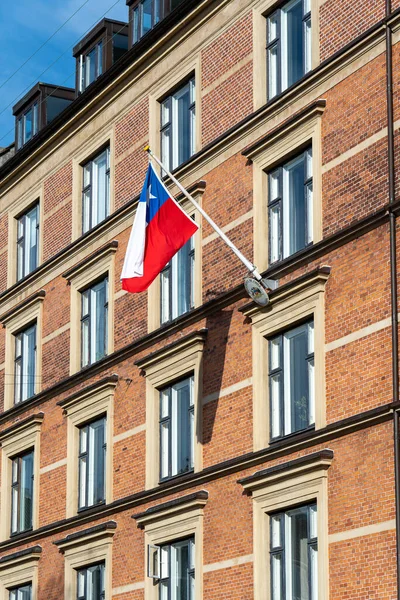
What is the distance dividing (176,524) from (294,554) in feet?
12.5

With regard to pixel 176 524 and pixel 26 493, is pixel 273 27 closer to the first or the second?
pixel 176 524

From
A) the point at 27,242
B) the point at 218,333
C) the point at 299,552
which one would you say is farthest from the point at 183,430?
the point at 27,242

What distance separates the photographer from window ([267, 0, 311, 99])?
27.0 metres

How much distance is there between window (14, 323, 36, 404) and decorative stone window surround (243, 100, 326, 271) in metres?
9.86

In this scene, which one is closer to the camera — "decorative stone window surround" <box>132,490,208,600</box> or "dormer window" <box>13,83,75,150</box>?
"decorative stone window surround" <box>132,490,208,600</box>

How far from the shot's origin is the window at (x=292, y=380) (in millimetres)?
25078

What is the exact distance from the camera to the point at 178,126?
31016 millimetres

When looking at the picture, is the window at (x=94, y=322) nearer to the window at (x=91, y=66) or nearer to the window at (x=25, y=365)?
the window at (x=25, y=365)

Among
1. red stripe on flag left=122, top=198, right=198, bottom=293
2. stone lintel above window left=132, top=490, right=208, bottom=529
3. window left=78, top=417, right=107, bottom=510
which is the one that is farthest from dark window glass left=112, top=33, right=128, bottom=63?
stone lintel above window left=132, top=490, right=208, bottom=529

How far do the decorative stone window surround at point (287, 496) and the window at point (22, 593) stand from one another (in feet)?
29.8

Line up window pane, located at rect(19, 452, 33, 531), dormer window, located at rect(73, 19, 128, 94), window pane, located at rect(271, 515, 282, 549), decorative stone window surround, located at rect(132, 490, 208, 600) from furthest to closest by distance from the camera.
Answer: dormer window, located at rect(73, 19, 128, 94) < window pane, located at rect(19, 452, 33, 531) < decorative stone window surround, located at rect(132, 490, 208, 600) < window pane, located at rect(271, 515, 282, 549)

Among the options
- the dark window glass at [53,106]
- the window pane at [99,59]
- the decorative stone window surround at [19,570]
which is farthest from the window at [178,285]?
the dark window glass at [53,106]

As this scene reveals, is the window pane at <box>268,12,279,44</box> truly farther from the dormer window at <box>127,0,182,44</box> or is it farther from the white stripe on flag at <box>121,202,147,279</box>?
the dormer window at <box>127,0,182,44</box>

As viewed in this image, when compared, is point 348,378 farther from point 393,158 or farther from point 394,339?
point 393,158
